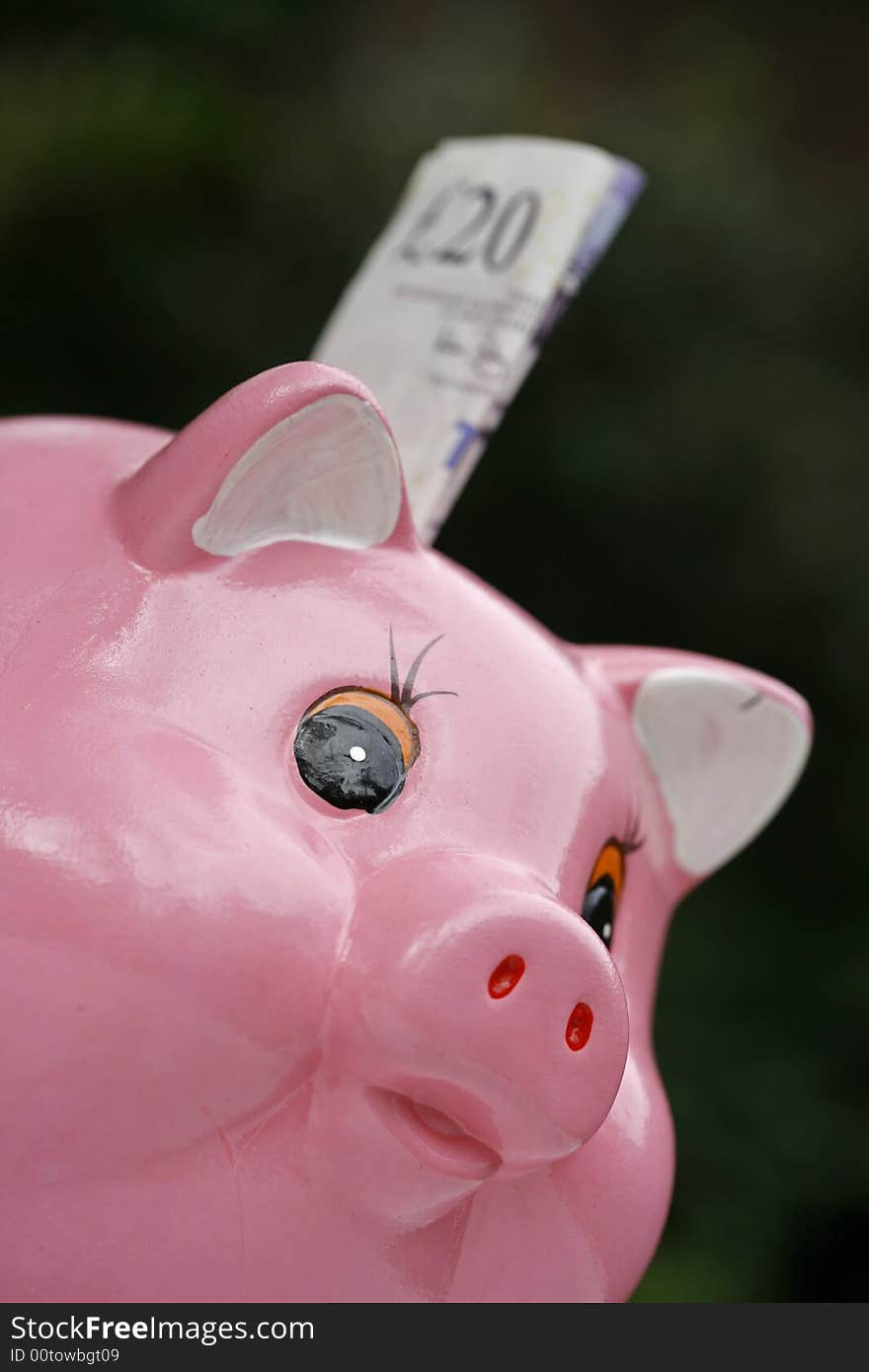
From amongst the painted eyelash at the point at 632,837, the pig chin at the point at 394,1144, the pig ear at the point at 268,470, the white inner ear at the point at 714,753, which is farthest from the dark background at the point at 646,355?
the pig chin at the point at 394,1144

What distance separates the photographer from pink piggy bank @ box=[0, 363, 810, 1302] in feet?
3.09

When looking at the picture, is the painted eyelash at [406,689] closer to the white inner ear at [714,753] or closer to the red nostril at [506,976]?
the red nostril at [506,976]

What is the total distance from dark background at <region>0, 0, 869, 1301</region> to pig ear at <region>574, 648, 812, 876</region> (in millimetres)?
1225

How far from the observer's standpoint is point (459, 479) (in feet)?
4.70

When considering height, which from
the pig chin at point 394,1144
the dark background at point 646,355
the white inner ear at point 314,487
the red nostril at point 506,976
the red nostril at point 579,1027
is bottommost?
the dark background at point 646,355

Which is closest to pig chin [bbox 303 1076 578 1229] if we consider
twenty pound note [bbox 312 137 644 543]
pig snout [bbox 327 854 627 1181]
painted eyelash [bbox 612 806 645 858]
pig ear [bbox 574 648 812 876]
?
pig snout [bbox 327 854 627 1181]

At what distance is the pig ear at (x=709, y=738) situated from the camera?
1.35 metres

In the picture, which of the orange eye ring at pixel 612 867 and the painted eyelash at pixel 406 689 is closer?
the painted eyelash at pixel 406 689

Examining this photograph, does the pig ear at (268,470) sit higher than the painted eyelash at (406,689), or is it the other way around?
the pig ear at (268,470)

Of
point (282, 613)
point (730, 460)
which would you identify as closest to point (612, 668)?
point (282, 613)

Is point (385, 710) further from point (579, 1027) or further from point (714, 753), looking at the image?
point (714, 753)

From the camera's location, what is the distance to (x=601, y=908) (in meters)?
1.20

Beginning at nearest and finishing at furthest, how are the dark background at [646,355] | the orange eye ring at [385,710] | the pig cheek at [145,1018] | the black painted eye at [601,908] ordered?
the pig cheek at [145,1018] < the orange eye ring at [385,710] < the black painted eye at [601,908] < the dark background at [646,355]

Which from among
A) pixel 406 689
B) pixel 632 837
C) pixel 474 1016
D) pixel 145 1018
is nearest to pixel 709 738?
pixel 632 837
